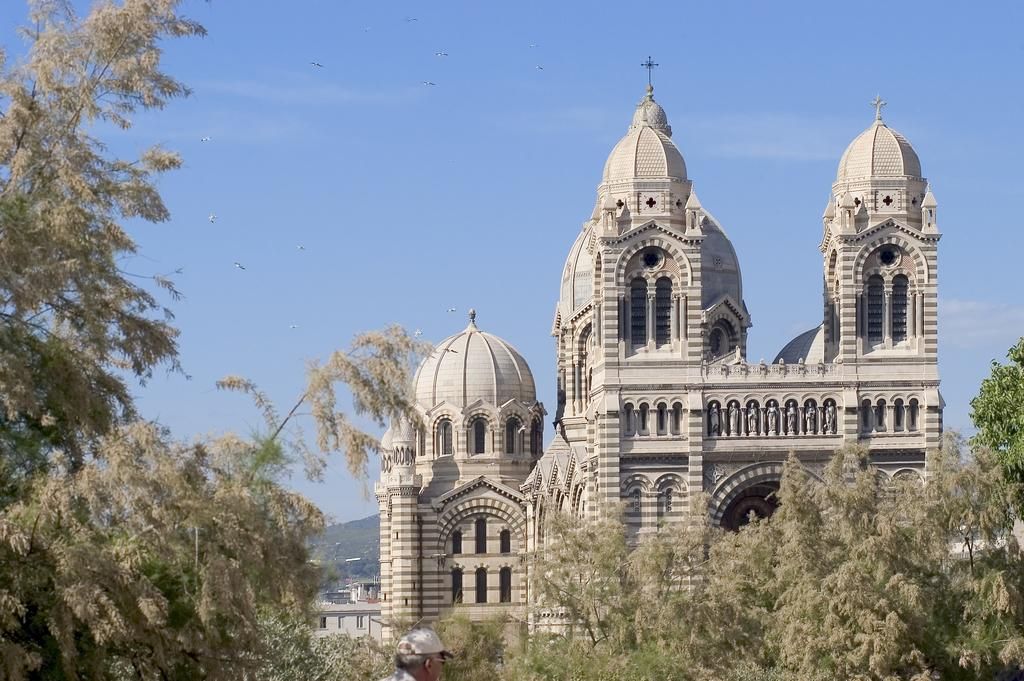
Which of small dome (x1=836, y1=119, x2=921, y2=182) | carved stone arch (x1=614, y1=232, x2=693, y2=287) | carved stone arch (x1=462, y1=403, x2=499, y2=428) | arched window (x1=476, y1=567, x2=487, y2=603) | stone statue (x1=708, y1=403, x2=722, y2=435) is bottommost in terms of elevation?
arched window (x1=476, y1=567, x2=487, y2=603)

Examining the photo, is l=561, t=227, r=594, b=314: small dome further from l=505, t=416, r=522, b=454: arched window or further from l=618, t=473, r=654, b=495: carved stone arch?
l=618, t=473, r=654, b=495: carved stone arch

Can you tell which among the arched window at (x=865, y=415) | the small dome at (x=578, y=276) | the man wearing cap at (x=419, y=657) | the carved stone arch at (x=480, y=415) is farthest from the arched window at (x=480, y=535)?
the man wearing cap at (x=419, y=657)

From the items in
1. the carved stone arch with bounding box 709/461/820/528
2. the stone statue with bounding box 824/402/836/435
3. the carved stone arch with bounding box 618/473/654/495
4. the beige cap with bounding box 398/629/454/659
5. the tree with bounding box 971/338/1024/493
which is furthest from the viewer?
the stone statue with bounding box 824/402/836/435

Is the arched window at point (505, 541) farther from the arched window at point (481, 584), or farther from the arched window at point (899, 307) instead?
the arched window at point (899, 307)

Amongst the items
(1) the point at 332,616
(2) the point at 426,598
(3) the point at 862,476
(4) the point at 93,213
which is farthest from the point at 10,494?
(1) the point at 332,616

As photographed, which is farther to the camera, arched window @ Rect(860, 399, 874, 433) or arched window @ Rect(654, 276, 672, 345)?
arched window @ Rect(654, 276, 672, 345)

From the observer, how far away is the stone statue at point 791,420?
249 feet

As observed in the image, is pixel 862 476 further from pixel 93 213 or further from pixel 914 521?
pixel 93 213

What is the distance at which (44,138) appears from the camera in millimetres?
27984

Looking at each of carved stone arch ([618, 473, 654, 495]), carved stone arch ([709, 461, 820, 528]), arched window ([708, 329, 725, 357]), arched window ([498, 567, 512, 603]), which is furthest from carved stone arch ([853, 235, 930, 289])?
arched window ([498, 567, 512, 603])

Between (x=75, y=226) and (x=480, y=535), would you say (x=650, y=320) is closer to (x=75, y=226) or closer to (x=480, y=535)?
(x=480, y=535)

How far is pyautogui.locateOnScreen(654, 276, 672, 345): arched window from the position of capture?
76.2m

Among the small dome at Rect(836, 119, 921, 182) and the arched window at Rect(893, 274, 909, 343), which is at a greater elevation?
the small dome at Rect(836, 119, 921, 182)

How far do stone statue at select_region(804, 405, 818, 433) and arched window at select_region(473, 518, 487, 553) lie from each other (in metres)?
19.4
